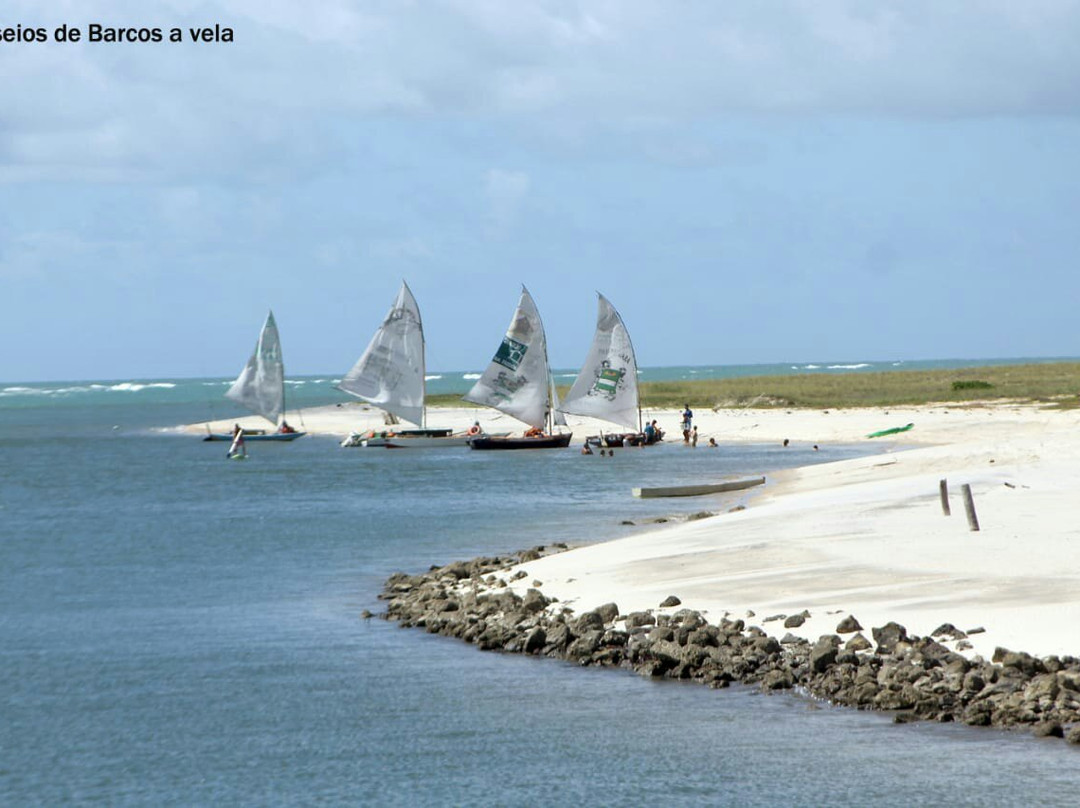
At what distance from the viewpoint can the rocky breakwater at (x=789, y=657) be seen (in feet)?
60.1

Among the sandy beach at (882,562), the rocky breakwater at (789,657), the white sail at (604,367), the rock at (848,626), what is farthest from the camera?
the white sail at (604,367)

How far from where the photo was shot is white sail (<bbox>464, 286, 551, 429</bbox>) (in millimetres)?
78750

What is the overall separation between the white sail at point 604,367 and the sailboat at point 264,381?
2307 centimetres

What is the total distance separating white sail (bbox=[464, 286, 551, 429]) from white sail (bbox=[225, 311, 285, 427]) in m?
18.5

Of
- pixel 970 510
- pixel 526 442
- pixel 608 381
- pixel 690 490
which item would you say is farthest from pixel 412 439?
pixel 970 510

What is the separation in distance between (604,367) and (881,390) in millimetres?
44284

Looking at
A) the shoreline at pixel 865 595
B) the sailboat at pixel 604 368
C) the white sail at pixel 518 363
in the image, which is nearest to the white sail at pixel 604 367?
the sailboat at pixel 604 368

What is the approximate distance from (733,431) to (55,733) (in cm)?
6809

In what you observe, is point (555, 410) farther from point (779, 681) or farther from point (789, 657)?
point (779, 681)

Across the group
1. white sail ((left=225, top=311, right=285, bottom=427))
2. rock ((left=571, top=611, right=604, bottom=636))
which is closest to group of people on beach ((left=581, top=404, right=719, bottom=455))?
white sail ((left=225, top=311, right=285, bottom=427))

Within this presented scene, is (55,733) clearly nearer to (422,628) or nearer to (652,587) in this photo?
(422,628)

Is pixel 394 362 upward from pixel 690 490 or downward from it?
upward

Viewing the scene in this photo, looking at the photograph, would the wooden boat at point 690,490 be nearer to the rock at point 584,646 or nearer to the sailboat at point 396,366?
the rock at point 584,646

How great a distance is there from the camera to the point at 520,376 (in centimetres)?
7919
